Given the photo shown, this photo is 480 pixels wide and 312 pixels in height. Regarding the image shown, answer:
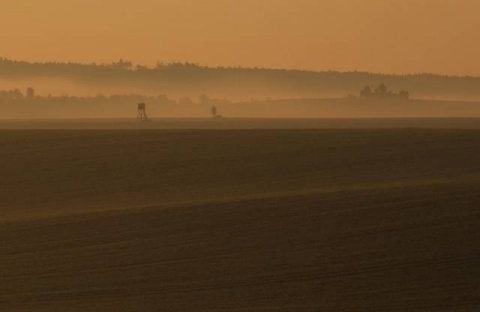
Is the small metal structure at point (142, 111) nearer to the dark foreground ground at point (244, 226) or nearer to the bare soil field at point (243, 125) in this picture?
the bare soil field at point (243, 125)

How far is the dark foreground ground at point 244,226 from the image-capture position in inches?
1031

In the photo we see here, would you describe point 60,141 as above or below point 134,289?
above

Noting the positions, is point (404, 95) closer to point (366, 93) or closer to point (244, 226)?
point (366, 93)

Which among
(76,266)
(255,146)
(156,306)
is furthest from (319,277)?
(255,146)

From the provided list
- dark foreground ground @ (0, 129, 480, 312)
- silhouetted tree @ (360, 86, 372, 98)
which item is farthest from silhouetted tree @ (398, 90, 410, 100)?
dark foreground ground @ (0, 129, 480, 312)

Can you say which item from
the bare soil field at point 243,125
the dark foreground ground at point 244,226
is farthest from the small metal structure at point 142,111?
the dark foreground ground at point 244,226

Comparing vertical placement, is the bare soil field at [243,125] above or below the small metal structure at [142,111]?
below

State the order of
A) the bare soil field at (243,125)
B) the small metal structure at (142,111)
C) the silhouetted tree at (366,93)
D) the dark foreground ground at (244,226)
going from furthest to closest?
the silhouetted tree at (366,93) < the small metal structure at (142,111) < the bare soil field at (243,125) < the dark foreground ground at (244,226)

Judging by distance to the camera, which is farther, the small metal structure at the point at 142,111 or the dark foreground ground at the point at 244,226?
the small metal structure at the point at 142,111

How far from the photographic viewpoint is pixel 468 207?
33.6m

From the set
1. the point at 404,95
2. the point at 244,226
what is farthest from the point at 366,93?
the point at 244,226

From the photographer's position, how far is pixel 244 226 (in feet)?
106

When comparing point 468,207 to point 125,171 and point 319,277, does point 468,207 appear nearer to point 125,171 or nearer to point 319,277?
point 319,277

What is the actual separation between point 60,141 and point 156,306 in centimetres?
2899
